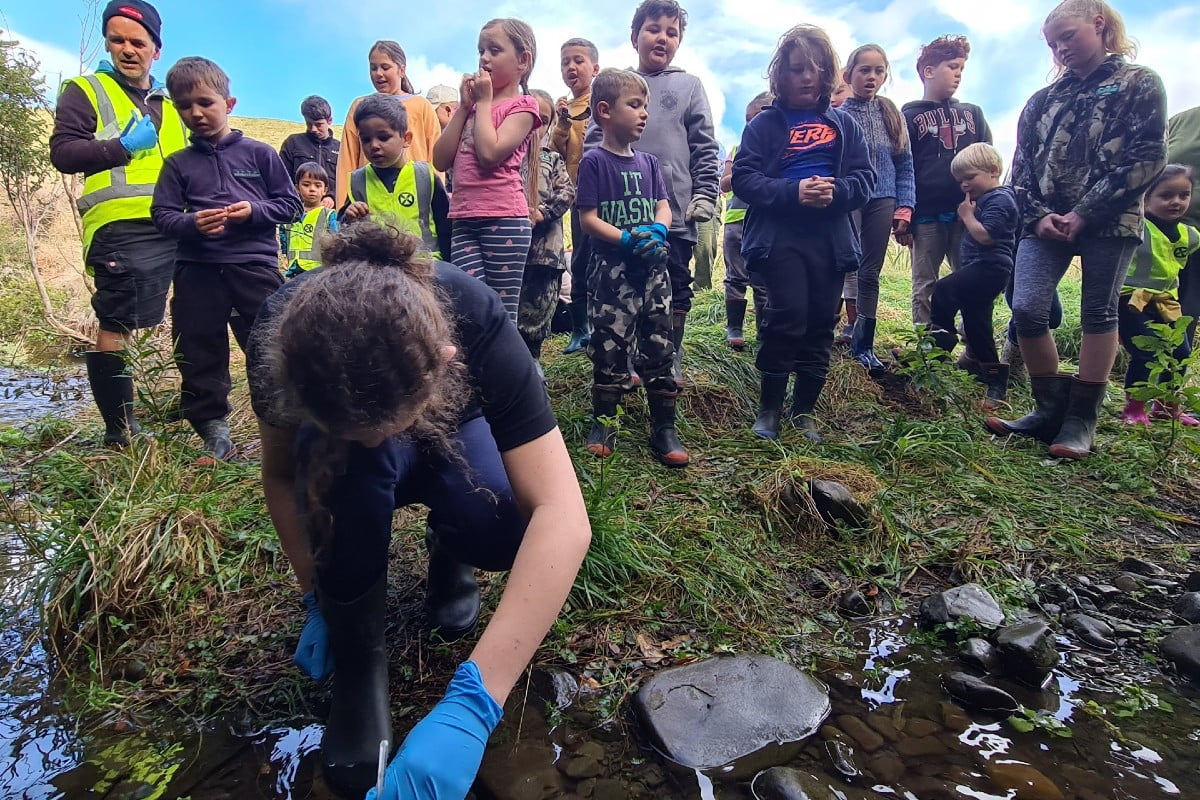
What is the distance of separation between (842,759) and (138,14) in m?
3.73

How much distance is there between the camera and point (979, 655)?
5.82 ft

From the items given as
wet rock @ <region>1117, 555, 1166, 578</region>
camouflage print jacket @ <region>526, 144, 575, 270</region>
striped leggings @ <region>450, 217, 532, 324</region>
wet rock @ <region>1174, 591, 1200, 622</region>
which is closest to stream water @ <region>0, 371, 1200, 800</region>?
wet rock @ <region>1174, 591, 1200, 622</region>

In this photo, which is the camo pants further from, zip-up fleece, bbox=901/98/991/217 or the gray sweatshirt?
zip-up fleece, bbox=901/98/991/217

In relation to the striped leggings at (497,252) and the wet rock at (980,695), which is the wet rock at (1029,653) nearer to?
the wet rock at (980,695)

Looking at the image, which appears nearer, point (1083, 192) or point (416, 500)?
point (416, 500)

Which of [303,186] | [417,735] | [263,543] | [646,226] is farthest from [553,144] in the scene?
[417,735]

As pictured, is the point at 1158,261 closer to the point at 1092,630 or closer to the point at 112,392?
the point at 1092,630

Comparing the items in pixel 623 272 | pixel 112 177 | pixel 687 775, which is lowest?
pixel 687 775

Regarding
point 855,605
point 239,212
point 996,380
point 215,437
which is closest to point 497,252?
point 239,212

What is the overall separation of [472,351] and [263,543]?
3.92 ft

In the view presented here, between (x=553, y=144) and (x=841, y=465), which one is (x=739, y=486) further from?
(x=553, y=144)

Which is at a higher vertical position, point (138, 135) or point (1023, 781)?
point (138, 135)

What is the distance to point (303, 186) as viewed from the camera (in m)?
5.00

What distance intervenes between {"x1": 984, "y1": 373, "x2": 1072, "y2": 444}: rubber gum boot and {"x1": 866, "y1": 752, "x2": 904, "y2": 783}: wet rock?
2503mm
